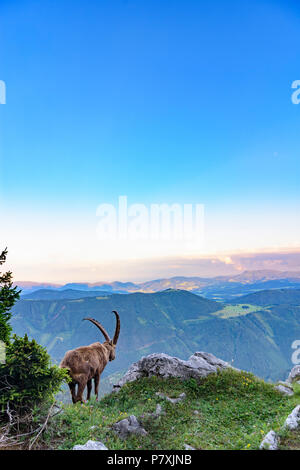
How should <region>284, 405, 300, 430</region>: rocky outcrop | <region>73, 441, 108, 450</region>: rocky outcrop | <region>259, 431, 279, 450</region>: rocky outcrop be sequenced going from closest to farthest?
<region>73, 441, 108, 450</region>: rocky outcrop
<region>259, 431, 279, 450</region>: rocky outcrop
<region>284, 405, 300, 430</region>: rocky outcrop

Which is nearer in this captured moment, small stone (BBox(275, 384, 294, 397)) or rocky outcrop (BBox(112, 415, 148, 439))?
rocky outcrop (BBox(112, 415, 148, 439))

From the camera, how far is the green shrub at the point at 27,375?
766 cm

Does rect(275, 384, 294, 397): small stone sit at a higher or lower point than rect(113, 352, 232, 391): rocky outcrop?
lower

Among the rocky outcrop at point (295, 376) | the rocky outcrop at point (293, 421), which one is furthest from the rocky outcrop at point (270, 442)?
the rocky outcrop at point (295, 376)

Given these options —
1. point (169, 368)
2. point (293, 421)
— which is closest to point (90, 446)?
point (293, 421)

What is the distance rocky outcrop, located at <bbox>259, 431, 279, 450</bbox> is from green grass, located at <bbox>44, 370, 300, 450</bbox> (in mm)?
354

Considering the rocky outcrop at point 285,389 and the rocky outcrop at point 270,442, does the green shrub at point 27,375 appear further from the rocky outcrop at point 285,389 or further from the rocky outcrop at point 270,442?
the rocky outcrop at point 285,389

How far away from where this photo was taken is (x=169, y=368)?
13.5 m

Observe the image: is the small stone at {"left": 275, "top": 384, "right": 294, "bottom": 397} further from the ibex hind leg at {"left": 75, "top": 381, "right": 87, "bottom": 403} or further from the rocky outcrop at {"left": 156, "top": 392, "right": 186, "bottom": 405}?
the ibex hind leg at {"left": 75, "top": 381, "right": 87, "bottom": 403}

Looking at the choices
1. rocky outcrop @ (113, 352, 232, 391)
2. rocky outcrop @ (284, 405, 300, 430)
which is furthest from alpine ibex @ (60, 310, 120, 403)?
rocky outcrop @ (284, 405, 300, 430)

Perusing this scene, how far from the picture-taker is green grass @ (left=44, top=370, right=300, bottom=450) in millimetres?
7668

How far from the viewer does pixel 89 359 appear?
37.7 feet

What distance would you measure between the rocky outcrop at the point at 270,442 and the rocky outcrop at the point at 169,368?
5.98 metres
